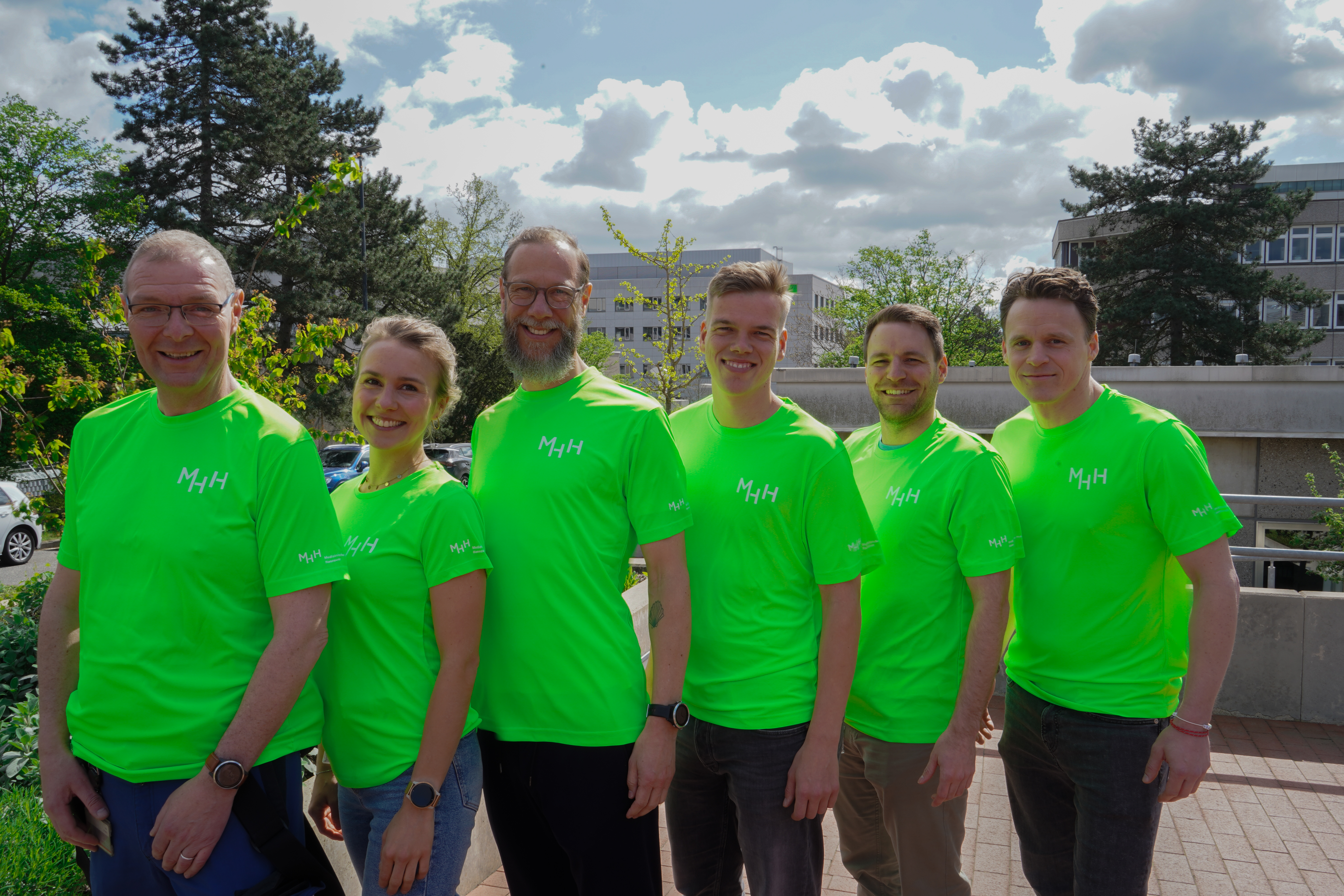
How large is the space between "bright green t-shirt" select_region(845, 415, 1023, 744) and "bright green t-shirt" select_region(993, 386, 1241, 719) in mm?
176

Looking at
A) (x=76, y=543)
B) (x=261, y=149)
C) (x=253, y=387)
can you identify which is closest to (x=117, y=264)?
(x=261, y=149)

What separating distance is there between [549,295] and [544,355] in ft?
0.58

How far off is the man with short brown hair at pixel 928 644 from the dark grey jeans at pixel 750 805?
1.15 ft

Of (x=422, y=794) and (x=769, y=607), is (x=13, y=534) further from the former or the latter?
(x=769, y=607)

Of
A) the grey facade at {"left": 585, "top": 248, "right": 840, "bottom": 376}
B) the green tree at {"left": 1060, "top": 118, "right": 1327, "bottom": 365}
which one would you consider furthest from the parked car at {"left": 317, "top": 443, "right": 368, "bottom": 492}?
the grey facade at {"left": 585, "top": 248, "right": 840, "bottom": 376}

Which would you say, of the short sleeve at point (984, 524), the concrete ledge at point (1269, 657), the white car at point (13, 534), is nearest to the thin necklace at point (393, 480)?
the short sleeve at point (984, 524)

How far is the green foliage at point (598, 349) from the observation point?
141 feet

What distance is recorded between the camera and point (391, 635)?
2246mm

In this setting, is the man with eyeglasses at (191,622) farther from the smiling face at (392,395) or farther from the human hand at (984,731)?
the human hand at (984,731)

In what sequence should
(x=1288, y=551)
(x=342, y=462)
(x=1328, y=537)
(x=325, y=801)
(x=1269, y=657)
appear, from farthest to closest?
(x=342, y=462), (x=1328, y=537), (x=1269, y=657), (x=1288, y=551), (x=325, y=801)

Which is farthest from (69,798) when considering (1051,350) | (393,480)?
(1051,350)

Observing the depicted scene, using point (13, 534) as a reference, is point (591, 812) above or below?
above

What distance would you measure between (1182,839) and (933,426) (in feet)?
9.49

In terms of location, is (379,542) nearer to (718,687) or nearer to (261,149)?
(718,687)
